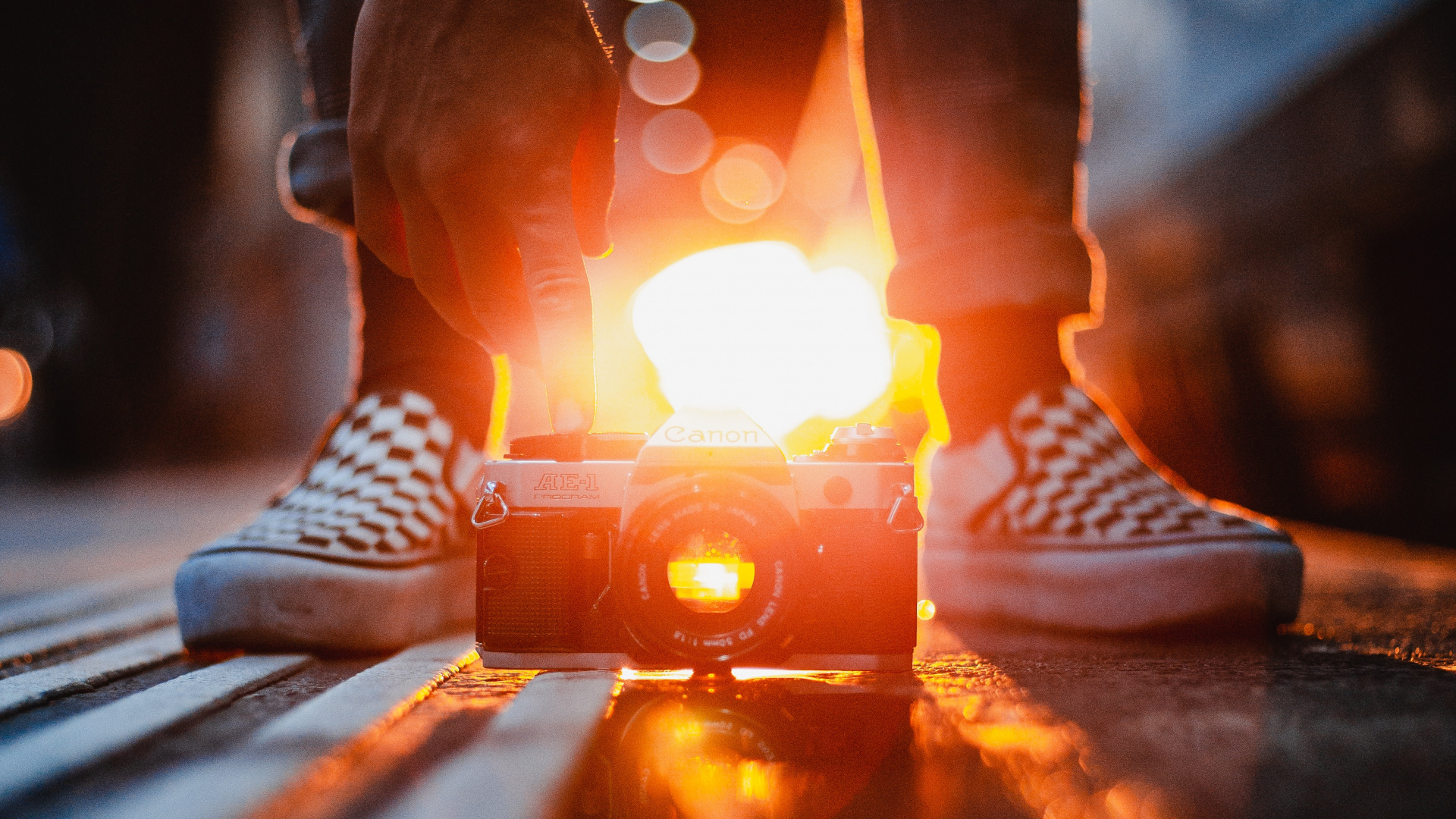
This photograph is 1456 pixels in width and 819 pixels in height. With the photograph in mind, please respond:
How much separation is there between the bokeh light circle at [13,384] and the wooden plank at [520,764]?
199 inches

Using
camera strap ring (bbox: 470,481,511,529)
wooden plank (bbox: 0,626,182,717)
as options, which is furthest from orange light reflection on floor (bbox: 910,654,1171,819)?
wooden plank (bbox: 0,626,182,717)

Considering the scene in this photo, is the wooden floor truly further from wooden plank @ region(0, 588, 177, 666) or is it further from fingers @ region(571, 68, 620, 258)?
fingers @ region(571, 68, 620, 258)

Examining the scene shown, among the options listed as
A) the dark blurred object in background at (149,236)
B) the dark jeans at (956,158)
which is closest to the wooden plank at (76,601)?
the dark jeans at (956,158)

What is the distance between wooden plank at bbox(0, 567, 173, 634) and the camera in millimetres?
734

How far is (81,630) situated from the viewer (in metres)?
0.68

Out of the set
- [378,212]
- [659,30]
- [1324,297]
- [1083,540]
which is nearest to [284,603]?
[378,212]

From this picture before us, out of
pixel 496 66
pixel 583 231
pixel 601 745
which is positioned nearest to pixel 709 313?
pixel 583 231

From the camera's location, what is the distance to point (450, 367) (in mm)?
→ 731

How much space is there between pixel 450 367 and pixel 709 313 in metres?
0.69

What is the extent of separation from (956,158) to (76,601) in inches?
39.6

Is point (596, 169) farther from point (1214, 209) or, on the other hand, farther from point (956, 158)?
point (1214, 209)

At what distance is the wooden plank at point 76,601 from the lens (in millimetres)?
734

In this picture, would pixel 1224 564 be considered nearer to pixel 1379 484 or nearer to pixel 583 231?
pixel 583 231

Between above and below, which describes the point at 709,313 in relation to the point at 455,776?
above
